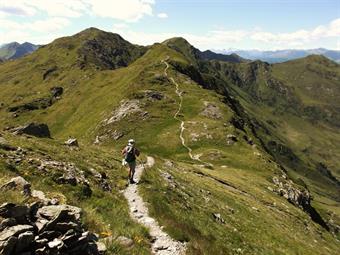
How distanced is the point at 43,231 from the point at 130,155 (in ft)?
66.7

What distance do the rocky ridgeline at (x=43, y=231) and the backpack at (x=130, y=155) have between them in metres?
17.8

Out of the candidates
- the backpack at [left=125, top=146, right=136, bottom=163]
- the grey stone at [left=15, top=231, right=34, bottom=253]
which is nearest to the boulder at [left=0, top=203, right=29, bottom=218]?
the grey stone at [left=15, top=231, right=34, bottom=253]

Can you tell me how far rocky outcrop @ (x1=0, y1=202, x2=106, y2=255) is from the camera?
1067 cm

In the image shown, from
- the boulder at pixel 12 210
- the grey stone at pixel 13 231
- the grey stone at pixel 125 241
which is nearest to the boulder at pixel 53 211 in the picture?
the boulder at pixel 12 210

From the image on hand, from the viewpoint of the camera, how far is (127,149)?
32.6 m

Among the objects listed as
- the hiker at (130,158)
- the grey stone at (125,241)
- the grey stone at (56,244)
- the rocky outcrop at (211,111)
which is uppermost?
the grey stone at (56,244)

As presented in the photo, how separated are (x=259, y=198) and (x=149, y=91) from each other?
108 metres

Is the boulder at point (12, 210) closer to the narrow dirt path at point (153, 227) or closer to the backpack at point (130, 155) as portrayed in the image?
the narrow dirt path at point (153, 227)

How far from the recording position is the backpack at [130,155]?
104ft

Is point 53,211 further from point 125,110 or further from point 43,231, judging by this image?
point 125,110

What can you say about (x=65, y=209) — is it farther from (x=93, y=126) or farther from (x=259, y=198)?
(x=93, y=126)

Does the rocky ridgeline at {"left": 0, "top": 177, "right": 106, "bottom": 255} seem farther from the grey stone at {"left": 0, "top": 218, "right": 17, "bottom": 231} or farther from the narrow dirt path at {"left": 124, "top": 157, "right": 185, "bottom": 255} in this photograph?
the narrow dirt path at {"left": 124, "top": 157, "right": 185, "bottom": 255}

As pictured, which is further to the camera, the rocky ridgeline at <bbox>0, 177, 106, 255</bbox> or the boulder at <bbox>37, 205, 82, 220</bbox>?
the boulder at <bbox>37, 205, 82, 220</bbox>

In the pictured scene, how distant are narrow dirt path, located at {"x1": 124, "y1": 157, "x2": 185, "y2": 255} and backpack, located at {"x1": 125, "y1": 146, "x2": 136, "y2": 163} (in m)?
3.81
